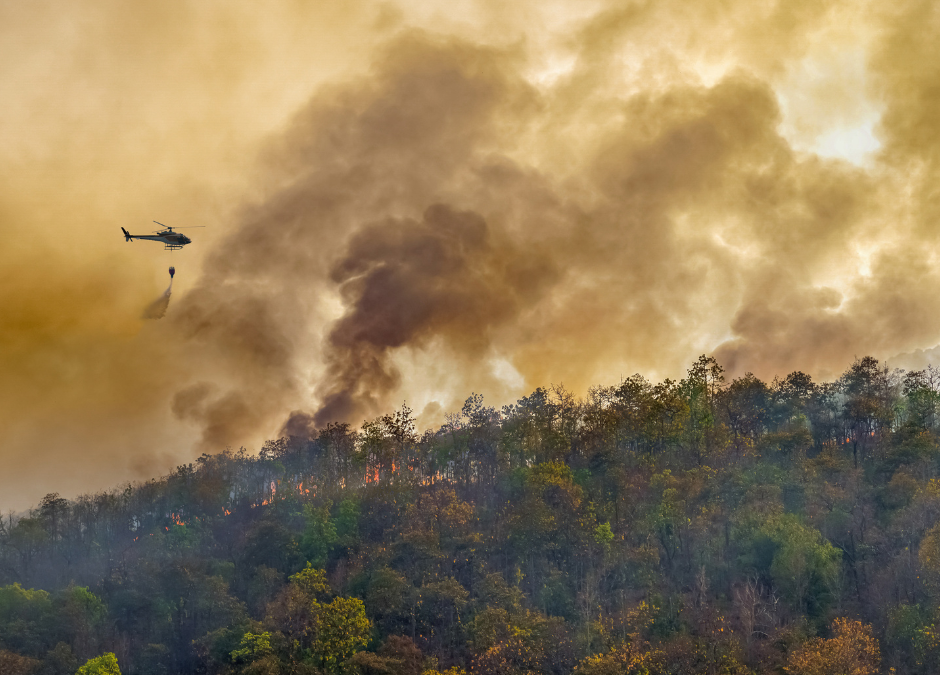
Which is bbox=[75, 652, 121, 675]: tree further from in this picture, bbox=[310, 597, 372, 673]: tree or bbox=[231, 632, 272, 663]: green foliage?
bbox=[310, 597, 372, 673]: tree

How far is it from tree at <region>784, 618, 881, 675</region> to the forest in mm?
215

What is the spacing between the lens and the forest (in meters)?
77.6

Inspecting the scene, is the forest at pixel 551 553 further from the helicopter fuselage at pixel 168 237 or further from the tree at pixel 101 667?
the helicopter fuselage at pixel 168 237

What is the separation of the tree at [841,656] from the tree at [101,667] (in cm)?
7032

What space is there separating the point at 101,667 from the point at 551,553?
55836 mm

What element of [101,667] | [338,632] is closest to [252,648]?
[338,632]

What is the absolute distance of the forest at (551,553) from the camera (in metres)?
77.6

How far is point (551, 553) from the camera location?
327 feet

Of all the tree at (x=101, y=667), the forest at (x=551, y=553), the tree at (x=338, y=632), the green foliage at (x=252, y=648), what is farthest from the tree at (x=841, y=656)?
the tree at (x=101, y=667)

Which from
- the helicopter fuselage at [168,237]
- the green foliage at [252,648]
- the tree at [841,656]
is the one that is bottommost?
the tree at [841,656]

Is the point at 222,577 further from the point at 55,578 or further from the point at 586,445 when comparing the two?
the point at 586,445

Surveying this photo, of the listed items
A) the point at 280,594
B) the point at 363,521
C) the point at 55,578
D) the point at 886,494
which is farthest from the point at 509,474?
the point at 55,578

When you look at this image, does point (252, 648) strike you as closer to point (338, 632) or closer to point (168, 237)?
point (338, 632)

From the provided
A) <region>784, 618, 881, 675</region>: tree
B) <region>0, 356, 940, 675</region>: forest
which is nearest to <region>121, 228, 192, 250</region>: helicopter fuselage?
<region>0, 356, 940, 675</region>: forest
